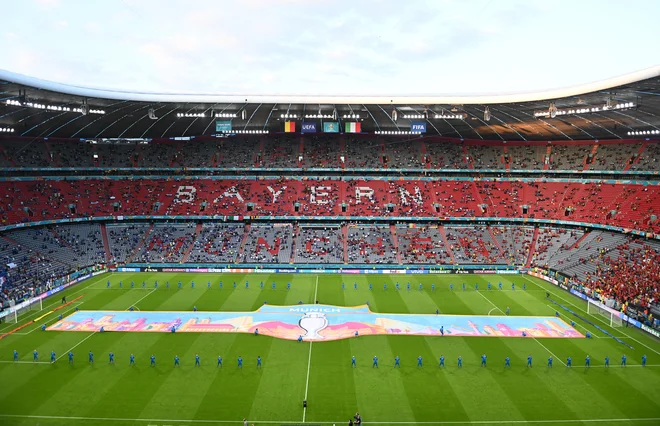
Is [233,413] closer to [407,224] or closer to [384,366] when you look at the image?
[384,366]

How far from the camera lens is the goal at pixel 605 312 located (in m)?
30.6

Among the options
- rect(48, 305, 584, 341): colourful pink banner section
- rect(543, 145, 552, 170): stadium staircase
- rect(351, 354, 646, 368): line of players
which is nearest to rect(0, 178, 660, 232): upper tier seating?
rect(543, 145, 552, 170): stadium staircase

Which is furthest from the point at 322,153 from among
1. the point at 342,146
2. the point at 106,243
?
the point at 106,243

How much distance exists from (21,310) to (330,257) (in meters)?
29.6

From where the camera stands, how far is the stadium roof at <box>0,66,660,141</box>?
108ft

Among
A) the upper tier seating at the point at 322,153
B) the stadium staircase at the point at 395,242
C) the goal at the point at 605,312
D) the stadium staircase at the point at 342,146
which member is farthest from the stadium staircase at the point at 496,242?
the stadium staircase at the point at 342,146

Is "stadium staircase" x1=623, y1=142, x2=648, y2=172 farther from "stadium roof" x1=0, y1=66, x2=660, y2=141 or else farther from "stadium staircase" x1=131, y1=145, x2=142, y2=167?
"stadium staircase" x1=131, y1=145, x2=142, y2=167

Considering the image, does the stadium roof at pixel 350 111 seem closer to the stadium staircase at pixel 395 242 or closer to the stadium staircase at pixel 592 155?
the stadium staircase at pixel 592 155

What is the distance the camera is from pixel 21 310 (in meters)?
32.8

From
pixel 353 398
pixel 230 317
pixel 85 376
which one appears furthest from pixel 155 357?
pixel 353 398

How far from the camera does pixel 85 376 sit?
2216 centimetres

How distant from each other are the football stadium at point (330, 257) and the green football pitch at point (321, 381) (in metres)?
0.15

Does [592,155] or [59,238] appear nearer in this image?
[59,238]

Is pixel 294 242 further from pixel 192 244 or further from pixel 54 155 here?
pixel 54 155
